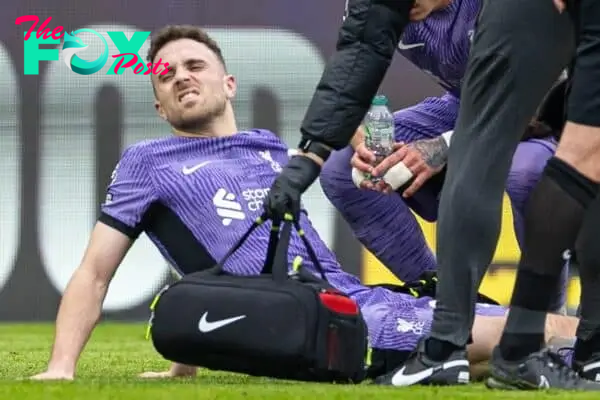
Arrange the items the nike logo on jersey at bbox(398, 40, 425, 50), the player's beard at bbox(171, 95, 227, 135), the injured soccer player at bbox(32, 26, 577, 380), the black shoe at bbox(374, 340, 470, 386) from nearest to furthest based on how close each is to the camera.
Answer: the black shoe at bbox(374, 340, 470, 386) < the injured soccer player at bbox(32, 26, 577, 380) < the player's beard at bbox(171, 95, 227, 135) < the nike logo on jersey at bbox(398, 40, 425, 50)

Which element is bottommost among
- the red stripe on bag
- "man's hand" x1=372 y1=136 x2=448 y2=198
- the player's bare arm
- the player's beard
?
the player's bare arm

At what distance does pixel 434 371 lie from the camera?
3.43 meters

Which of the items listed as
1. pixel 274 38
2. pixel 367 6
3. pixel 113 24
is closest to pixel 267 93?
pixel 274 38

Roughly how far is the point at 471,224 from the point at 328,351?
405mm

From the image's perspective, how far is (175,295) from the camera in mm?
3391

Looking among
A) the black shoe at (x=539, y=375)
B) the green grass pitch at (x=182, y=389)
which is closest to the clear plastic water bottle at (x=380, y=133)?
the green grass pitch at (x=182, y=389)

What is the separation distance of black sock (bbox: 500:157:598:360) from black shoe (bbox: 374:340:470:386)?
0.10 m

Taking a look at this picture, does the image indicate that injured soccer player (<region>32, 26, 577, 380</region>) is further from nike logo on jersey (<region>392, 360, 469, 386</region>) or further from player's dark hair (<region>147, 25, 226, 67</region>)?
nike logo on jersey (<region>392, 360, 469, 386</region>)

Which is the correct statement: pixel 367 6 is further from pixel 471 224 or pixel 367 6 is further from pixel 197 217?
pixel 197 217

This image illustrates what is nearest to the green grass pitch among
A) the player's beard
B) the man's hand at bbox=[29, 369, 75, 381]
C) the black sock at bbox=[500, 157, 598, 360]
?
the man's hand at bbox=[29, 369, 75, 381]

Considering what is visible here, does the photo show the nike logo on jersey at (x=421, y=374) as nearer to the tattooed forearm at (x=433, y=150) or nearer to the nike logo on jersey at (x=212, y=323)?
the nike logo on jersey at (x=212, y=323)

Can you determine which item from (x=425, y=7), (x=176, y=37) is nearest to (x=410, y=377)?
(x=425, y=7)

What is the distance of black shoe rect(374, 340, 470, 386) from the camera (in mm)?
3422

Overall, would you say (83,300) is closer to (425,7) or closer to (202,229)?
(202,229)
